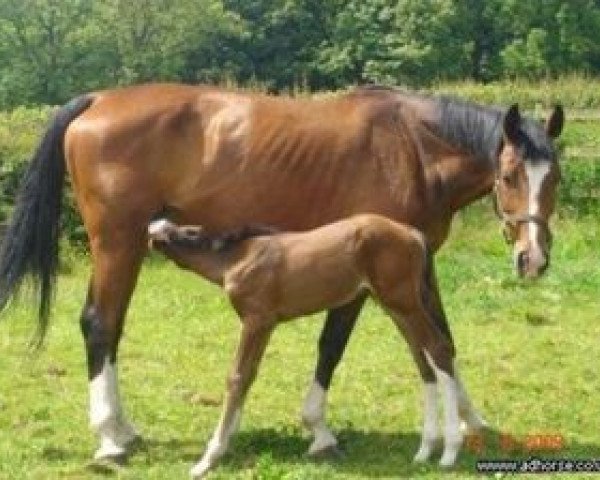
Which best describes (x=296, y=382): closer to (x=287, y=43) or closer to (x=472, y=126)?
(x=472, y=126)

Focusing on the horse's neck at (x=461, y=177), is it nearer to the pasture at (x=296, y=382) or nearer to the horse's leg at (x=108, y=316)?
the pasture at (x=296, y=382)

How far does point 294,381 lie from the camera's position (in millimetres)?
8078

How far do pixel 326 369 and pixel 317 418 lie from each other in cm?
30

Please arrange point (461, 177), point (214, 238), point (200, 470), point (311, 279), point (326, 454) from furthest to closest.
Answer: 1. point (461, 177)
2. point (326, 454)
3. point (214, 238)
4. point (311, 279)
5. point (200, 470)

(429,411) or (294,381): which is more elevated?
(429,411)

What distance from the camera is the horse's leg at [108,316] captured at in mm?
6195

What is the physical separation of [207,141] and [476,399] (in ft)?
9.04

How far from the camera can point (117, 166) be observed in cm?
625

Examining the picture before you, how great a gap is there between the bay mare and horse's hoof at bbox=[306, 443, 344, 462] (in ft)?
0.09

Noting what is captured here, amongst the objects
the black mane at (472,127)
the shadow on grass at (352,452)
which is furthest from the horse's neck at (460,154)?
the shadow on grass at (352,452)

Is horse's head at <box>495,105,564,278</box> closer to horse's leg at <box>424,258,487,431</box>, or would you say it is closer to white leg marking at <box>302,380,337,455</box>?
horse's leg at <box>424,258,487,431</box>

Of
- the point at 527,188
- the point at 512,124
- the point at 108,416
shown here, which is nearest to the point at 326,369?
the point at 108,416

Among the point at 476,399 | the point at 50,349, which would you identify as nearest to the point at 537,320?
the point at 476,399

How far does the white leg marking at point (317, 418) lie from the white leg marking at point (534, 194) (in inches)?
56.6
